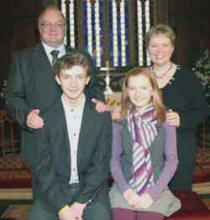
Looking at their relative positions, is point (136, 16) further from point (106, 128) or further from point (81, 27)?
point (106, 128)

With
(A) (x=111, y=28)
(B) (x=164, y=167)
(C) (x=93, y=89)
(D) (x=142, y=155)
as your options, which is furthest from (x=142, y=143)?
(A) (x=111, y=28)

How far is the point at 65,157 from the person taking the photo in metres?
2.90

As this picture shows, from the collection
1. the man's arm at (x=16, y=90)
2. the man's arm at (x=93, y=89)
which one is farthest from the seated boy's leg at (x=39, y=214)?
the man's arm at (x=93, y=89)

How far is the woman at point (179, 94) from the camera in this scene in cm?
313

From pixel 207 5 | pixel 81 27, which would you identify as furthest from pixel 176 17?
pixel 81 27

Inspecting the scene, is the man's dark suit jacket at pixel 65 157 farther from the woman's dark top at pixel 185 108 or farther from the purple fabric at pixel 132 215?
the woman's dark top at pixel 185 108

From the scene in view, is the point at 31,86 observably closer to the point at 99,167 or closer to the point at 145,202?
the point at 99,167

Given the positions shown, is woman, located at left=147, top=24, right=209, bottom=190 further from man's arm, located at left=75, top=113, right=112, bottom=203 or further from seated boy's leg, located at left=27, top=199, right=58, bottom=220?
seated boy's leg, located at left=27, top=199, right=58, bottom=220

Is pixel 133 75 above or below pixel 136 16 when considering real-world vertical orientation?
below

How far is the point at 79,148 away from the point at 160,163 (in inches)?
18.4

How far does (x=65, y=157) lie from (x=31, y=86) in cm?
64

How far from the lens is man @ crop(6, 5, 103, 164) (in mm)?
3322

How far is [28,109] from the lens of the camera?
321 centimetres

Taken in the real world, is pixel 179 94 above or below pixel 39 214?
above
